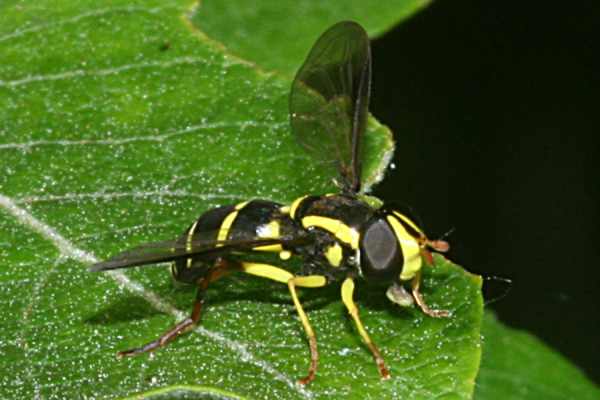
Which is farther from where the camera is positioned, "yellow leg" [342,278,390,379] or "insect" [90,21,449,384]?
"insect" [90,21,449,384]

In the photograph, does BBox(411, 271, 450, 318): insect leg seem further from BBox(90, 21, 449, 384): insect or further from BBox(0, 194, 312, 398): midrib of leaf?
BBox(0, 194, 312, 398): midrib of leaf

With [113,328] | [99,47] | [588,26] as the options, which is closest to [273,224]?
[113,328]

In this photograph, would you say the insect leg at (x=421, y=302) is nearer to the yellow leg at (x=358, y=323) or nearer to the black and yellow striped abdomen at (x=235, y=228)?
the yellow leg at (x=358, y=323)

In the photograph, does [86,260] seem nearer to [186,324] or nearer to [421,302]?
[186,324]

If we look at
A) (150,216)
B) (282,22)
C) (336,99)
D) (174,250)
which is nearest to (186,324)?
(174,250)

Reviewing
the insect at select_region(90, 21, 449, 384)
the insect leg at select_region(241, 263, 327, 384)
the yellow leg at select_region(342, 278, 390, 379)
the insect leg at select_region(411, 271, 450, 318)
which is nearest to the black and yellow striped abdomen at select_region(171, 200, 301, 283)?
the insect at select_region(90, 21, 449, 384)

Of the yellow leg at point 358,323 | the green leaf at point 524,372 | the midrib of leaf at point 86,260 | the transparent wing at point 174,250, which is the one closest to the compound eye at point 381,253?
the yellow leg at point 358,323

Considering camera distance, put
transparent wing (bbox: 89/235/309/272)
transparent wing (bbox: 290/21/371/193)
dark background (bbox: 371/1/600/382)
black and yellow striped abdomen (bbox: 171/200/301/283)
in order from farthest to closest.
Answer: dark background (bbox: 371/1/600/382), transparent wing (bbox: 290/21/371/193), black and yellow striped abdomen (bbox: 171/200/301/283), transparent wing (bbox: 89/235/309/272)
